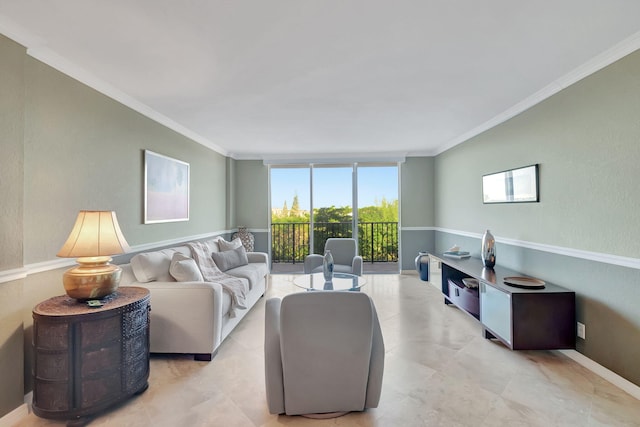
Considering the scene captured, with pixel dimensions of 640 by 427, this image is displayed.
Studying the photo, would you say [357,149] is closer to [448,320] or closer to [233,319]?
[448,320]

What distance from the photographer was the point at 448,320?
367 cm

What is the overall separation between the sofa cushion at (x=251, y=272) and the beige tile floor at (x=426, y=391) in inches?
31.0

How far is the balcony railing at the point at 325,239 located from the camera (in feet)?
21.5

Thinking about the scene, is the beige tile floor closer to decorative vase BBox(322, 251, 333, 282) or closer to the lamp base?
the lamp base

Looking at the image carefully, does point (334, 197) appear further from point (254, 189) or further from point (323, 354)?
point (323, 354)

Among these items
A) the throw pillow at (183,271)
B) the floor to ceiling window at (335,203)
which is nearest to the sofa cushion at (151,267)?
the throw pillow at (183,271)

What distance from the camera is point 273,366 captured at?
1857 millimetres

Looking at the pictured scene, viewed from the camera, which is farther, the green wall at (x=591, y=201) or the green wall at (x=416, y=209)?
the green wall at (x=416, y=209)

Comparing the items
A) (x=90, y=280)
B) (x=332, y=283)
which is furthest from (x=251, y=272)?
(x=90, y=280)

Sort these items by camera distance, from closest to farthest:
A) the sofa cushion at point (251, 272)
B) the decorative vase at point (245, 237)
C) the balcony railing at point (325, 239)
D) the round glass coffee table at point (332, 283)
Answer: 1. the round glass coffee table at point (332, 283)
2. the sofa cushion at point (251, 272)
3. the decorative vase at point (245, 237)
4. the balcony railing at point (325, 239)

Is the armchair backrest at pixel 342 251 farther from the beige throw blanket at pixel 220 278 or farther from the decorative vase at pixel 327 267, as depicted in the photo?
the beige throw blanket at pixel 220 278

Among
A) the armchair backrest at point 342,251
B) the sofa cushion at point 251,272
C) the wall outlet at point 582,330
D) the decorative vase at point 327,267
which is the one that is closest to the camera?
the wall outlet at point 582,330

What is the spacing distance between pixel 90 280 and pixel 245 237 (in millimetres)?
4075

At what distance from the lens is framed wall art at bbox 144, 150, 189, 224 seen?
140 inches
